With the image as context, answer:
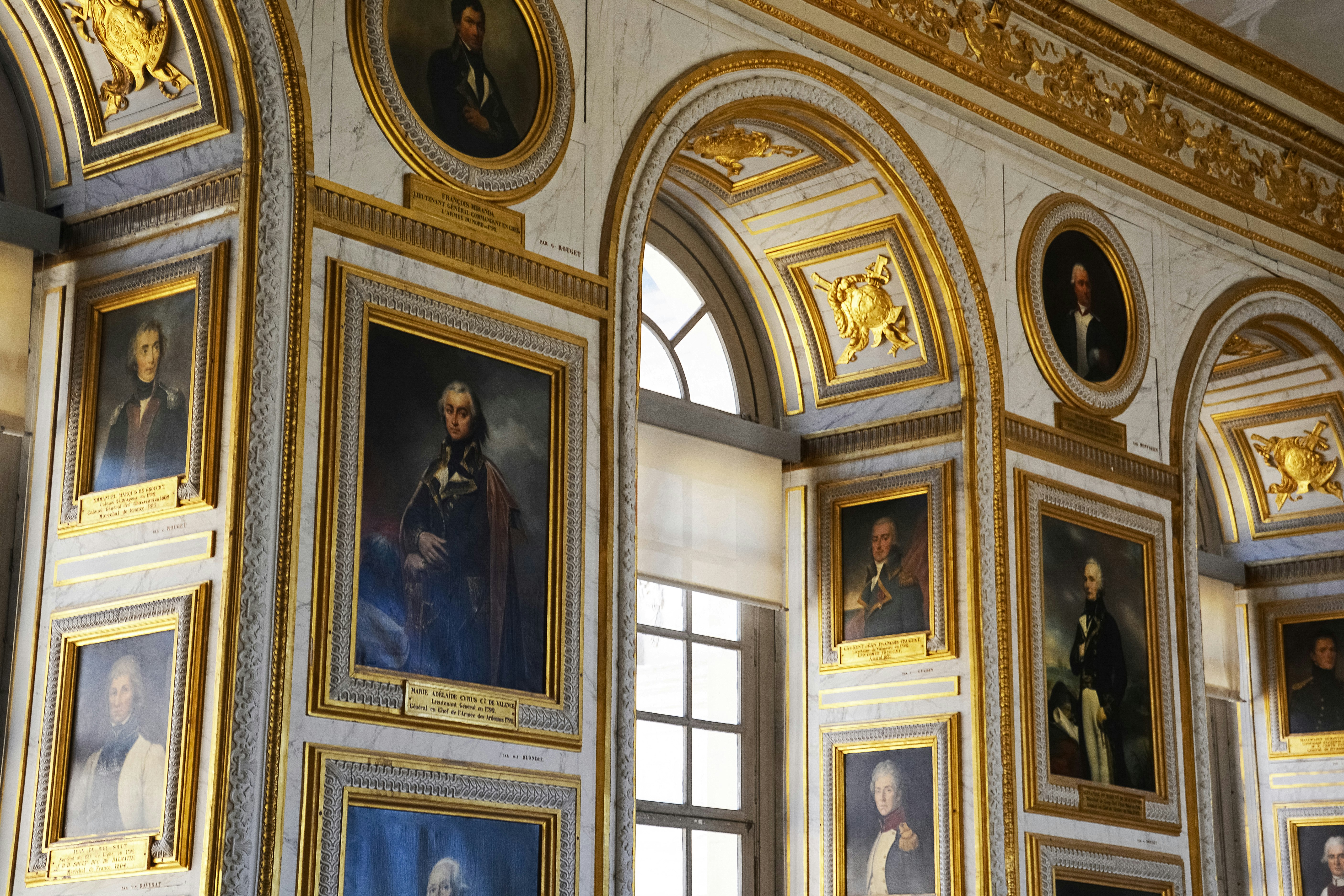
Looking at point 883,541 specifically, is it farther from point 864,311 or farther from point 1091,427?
point 1091,427

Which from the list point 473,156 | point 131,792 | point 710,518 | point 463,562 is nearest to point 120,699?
point 131,792

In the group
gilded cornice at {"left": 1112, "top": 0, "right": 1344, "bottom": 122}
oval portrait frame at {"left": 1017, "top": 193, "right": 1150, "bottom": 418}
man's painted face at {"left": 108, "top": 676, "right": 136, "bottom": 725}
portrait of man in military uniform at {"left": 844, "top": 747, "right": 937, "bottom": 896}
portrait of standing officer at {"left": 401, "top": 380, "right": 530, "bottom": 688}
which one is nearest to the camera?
man's painted face at {"left": 108, "top": 676, "right": 136, "bottom": 725}

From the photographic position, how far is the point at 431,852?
6.95 meters

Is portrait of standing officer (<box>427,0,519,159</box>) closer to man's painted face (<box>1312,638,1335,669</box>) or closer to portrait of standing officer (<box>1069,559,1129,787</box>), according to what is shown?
portrait of standing officer (<box>1069,559,1129,787</box>)

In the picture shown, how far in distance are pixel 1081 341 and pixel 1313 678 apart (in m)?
4.77

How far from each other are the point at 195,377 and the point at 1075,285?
6.23 m

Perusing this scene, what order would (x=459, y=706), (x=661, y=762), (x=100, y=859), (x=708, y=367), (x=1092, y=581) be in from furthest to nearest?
(x=708, y=367), (x=1092, y=581), (x=661, y=762), (x=459, y=706), (x=100, y=859)

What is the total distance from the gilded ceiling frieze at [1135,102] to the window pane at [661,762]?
420 centimetres

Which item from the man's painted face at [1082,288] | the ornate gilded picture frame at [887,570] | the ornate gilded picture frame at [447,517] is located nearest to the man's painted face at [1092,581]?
the ornate gilded picture frame at [887,570]

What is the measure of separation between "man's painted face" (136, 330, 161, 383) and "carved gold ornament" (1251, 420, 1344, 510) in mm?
9807

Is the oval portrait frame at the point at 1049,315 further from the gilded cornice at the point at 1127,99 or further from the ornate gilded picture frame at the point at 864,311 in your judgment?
the ornate gilded picture frame at the point at 864,311

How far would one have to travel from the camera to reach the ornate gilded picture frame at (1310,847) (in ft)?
45.4

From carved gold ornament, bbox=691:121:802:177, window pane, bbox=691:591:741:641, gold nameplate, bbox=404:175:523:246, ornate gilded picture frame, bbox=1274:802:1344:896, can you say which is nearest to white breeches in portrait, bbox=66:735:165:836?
gold nameplate, bbox=404:175:523:246

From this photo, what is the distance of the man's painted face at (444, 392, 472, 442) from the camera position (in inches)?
293
